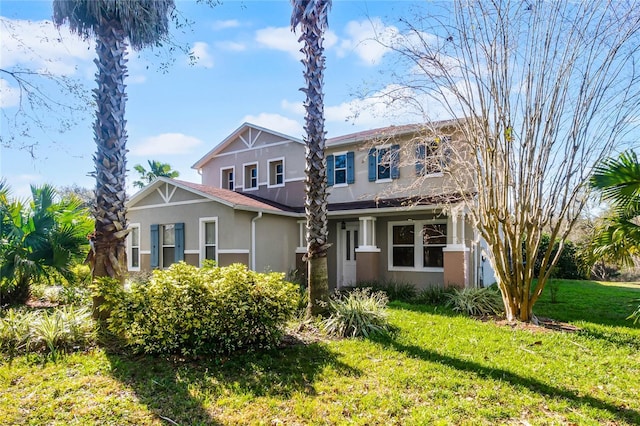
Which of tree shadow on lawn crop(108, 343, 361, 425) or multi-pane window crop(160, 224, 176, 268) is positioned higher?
multi-pane window crop(160, 224, 176, 268)

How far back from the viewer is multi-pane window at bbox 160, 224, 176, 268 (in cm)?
1434

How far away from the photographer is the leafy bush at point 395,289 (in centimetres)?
1165

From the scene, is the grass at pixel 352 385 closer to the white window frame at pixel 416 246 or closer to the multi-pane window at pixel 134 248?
the white window frame at pixel 416 246

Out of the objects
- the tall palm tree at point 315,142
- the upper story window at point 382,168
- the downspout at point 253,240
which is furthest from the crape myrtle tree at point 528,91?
the downspout at point 253,240

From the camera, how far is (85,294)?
962 centimetres

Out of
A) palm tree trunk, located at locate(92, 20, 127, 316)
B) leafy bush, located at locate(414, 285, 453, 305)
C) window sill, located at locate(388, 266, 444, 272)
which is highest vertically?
palm tree trunk, located at locate(92, 20, 127, 316)

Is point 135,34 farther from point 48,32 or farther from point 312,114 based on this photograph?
point 312,114

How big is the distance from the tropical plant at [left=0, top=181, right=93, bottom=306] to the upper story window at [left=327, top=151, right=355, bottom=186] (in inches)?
332

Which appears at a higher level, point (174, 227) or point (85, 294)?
point (174, 227)

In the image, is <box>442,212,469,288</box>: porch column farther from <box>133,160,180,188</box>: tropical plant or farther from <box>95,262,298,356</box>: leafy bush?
<box>133,160,180,188</box>: tropical plant

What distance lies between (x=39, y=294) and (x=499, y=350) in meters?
12.2

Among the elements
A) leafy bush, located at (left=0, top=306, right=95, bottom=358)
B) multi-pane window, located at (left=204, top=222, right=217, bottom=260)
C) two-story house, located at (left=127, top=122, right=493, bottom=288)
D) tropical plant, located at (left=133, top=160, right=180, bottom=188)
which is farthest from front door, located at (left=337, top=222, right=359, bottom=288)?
tropical plant, located at (left=133, top=160, right=180, bottom=188)

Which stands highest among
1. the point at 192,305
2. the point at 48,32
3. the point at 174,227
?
the point at 48,32

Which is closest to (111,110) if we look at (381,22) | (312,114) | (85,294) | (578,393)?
(312,114)
